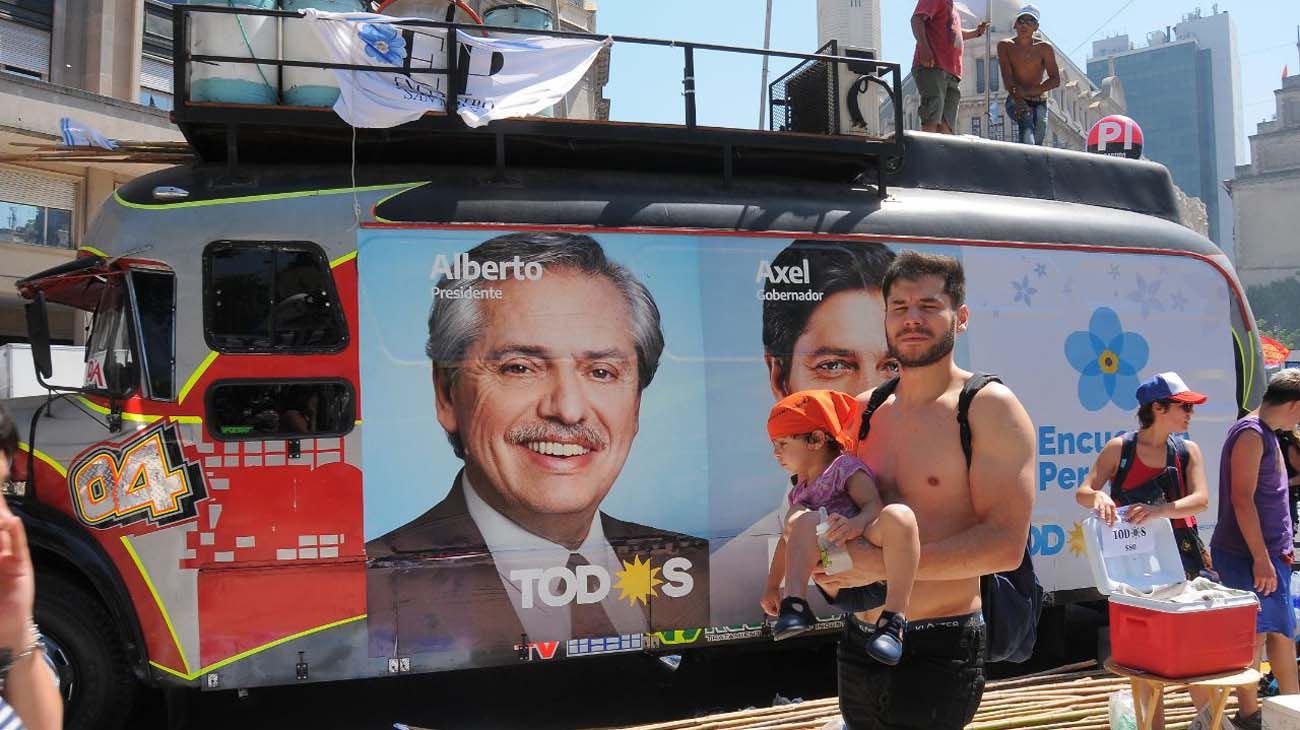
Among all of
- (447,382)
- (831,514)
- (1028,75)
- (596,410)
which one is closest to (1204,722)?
(831,514)

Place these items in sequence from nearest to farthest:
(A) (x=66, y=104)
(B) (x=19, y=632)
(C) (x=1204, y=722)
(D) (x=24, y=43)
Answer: (B) (x=19, y=632) < (C) (x=1204, y=722) < (A) (x=66, y=104) < (D) (x=24, y=43)

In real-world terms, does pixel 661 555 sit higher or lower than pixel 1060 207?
lower

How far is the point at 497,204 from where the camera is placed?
17.7ft

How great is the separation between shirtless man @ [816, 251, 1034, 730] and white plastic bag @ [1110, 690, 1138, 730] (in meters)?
2.22

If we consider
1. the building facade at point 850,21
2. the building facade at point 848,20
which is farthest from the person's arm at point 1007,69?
the building facade at point 848,20

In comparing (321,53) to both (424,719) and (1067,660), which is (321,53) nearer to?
(424,719)

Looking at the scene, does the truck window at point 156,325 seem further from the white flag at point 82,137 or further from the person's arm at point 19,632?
the person's arm at point 19,632

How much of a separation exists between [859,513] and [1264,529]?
10.00 feet

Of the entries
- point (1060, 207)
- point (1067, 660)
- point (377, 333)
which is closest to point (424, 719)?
point (377, 333)

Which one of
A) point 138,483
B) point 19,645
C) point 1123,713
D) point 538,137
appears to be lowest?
point 1123,713

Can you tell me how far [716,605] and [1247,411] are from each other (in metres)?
4.07

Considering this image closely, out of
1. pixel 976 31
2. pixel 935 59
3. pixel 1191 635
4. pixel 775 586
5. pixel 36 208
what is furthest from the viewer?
pixel 36 208

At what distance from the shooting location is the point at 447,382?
203 inches

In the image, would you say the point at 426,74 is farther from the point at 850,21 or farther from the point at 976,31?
the point at 850,21
